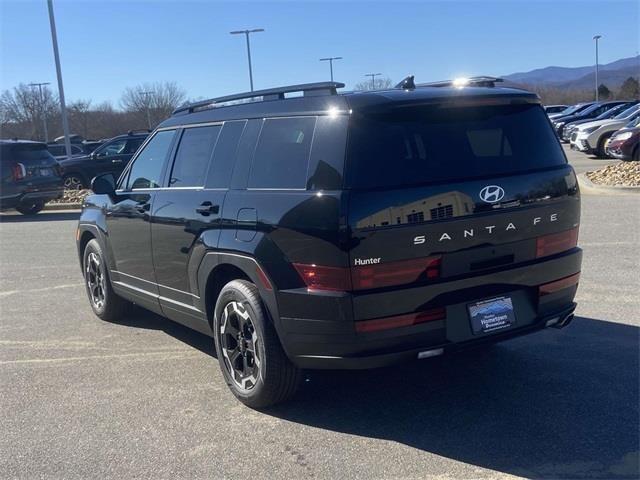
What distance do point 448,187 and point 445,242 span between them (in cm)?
31

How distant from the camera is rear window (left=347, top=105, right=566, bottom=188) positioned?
3.74 m

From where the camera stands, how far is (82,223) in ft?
22.6

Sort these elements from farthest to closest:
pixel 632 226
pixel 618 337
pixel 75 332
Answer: pixel 632 226 → pixel 75 332 → pixel 618 337

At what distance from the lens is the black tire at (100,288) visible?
6.59 m

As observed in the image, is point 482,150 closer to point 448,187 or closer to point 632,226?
point 448,187

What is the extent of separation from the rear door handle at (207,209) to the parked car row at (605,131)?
1183 centimetres

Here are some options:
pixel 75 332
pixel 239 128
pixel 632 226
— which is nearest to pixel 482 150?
pixel 239 128

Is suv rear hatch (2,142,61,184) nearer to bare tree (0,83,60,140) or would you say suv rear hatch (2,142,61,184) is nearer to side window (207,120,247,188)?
side window (207,120,247,188)

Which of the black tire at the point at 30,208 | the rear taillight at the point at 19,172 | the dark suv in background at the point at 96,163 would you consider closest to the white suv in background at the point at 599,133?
the dark suv in background at the point at 96,163

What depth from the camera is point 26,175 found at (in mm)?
16422

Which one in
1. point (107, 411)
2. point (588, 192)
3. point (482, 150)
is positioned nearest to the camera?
point (482, 150)

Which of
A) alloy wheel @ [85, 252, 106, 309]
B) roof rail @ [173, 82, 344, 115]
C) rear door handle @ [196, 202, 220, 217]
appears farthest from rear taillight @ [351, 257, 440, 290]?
alloy wheel @ [85, 252, 106, 309]

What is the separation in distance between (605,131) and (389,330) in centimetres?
2267

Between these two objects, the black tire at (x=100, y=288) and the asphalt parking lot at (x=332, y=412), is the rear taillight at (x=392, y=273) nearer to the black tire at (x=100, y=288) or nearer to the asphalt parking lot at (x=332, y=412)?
the asphalt parking lot at (x=332, y=412)
